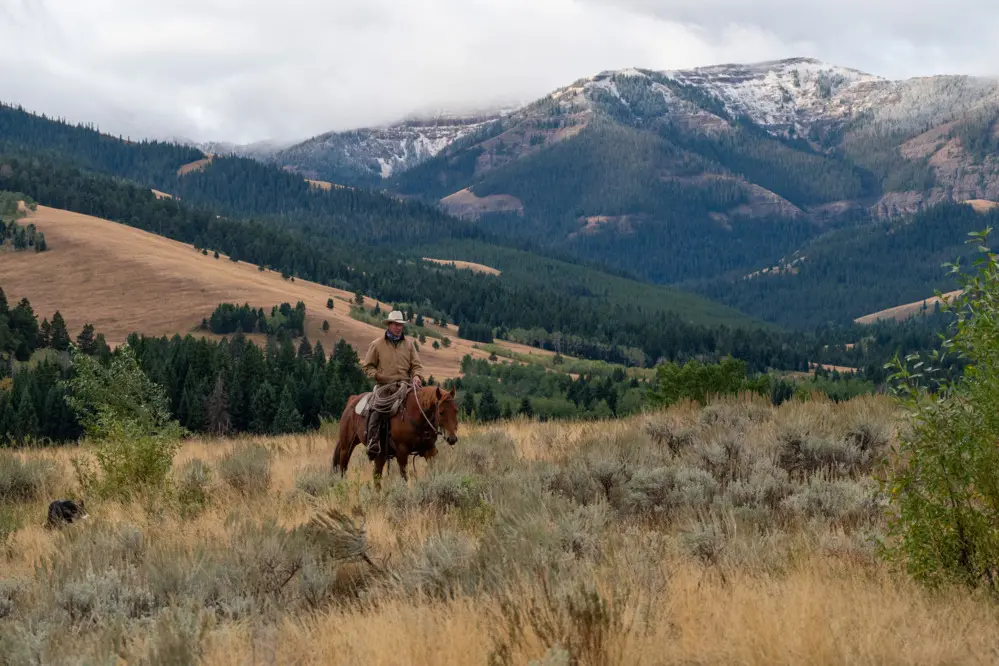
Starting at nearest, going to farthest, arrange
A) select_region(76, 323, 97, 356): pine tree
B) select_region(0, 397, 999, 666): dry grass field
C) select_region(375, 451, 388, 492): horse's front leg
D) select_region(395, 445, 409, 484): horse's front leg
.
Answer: select_region(0, 397, 999, 666): dry grass field
select_region(375, 451, 388, 492): horse's front leg
select_region(395, 445, 409, 484): horse's front leg
select_region(76, 323, 97, 356): pine tree

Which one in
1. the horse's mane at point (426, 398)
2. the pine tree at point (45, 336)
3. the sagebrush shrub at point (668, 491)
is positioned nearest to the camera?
the sagebrush shrub at point (668, 491)

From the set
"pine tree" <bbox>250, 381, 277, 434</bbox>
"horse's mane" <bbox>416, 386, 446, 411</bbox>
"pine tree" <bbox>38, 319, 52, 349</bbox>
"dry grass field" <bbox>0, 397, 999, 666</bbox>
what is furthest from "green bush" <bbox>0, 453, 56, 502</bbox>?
"pine tree" <bbox>38, 319, 52, 349</bbox>

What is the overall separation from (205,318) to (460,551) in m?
121

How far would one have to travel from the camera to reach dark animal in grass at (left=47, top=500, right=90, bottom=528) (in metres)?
10.9

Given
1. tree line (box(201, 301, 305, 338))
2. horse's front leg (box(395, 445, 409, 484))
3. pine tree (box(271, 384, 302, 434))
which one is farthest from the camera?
tree line (box(201, 301, 305, 338))

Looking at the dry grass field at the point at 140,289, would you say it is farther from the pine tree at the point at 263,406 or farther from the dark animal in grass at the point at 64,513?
the dark animal in grass at the point at 64,513

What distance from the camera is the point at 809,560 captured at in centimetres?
688

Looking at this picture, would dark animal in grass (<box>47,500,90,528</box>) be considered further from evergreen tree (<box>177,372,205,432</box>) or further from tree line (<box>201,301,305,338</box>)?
tree line (<box>201,301,305,338</box>)

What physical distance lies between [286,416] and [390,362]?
48629 mm

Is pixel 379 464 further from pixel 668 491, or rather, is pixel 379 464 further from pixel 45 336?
pixel 45 336

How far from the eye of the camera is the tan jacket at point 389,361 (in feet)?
45.1

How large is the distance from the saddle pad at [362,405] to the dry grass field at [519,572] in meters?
1.33

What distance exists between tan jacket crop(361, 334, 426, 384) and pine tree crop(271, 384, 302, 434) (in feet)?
149

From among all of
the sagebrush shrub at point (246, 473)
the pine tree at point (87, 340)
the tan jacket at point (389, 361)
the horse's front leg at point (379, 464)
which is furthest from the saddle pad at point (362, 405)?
the pine tree at point (87, 340)
